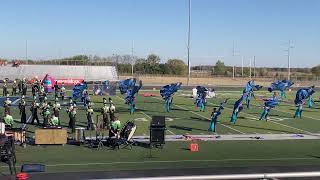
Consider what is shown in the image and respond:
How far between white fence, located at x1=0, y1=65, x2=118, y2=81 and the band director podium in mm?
54789

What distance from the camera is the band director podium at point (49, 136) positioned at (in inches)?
733

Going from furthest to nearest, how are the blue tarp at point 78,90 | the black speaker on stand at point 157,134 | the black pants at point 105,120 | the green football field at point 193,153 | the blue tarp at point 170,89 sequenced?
1. the blue tarp at point 78,90
2. the blue tarp at point 170,89
3. the black pants at point 105,120
4. the black speaker on stand at point 157,134
5. the green football field at point 193,153

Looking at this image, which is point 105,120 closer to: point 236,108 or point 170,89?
point 236,108

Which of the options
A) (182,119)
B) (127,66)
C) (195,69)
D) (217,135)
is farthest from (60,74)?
(217,135)

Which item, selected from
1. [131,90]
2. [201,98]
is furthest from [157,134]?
[201,98]

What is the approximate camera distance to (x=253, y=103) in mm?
40000

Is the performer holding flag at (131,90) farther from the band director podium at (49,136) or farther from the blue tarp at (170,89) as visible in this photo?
the band director podium at (49,136)

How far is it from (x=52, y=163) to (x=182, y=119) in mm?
13726

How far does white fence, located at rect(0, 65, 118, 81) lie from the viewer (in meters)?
74.3

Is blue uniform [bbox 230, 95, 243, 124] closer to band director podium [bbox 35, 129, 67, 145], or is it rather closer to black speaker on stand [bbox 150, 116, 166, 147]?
black speaker on stand [bbox 150, 116, 166, 147]

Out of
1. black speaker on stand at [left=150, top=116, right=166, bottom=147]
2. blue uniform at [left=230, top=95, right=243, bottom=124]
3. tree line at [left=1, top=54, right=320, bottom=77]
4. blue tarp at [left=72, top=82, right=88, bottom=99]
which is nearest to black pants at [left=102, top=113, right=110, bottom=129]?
black speaker on stand at [left=150, top=116, right=166, bottom=147]

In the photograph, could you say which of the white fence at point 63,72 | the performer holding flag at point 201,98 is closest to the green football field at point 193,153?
the performer holding flag at point 201,98

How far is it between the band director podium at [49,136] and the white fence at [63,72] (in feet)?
180

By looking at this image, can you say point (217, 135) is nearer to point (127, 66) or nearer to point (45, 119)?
point (45, 119)
